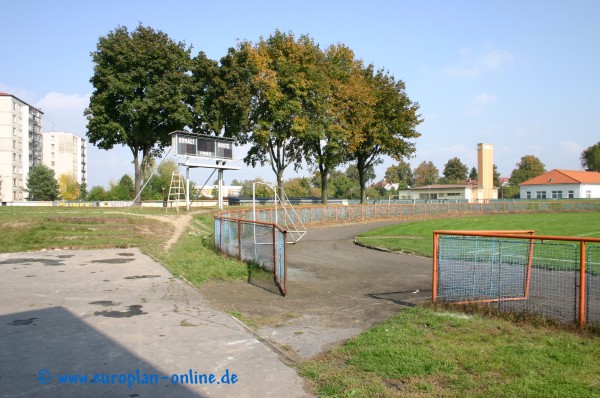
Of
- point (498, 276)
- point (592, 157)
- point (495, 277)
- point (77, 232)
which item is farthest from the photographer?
point (592, 157)

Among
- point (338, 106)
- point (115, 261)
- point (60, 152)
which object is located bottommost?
point (115, 261)

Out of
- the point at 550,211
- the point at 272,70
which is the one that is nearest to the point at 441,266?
the point at 272,70

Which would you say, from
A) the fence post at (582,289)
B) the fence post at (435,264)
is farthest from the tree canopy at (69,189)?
the fence post at (582,289)

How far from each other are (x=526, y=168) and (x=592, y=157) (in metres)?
20.8

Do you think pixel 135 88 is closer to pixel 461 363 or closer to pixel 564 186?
pixel 461 363

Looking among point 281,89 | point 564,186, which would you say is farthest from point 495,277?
point 564,186

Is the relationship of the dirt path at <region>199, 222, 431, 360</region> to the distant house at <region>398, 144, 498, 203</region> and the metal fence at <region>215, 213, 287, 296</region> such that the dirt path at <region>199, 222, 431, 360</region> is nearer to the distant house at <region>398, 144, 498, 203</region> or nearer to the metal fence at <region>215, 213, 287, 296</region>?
the metal fence at <region>215, 213, 287, 296</region>

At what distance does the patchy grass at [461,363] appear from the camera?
4.66 meters

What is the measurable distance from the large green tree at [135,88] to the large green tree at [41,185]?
166 ft

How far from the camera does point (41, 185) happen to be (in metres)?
81.8

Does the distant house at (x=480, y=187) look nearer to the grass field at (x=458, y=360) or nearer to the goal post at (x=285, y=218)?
the goal post at (x=285, y=218)

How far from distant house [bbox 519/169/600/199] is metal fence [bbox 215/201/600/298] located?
3110 cm

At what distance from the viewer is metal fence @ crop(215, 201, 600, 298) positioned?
1118 centimetres

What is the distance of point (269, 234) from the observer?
1223 cm
